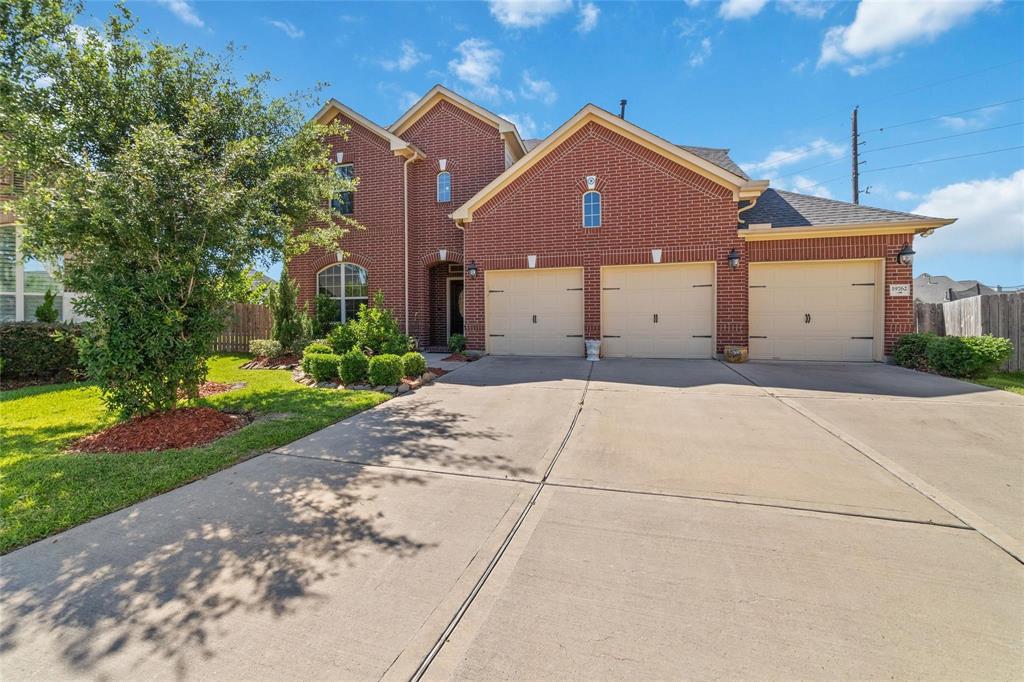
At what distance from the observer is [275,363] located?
428 inches

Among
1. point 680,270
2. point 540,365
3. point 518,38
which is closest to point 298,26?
point 518,38

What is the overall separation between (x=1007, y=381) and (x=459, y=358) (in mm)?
11383

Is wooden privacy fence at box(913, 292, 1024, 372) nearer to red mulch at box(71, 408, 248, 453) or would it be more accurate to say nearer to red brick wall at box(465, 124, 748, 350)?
red brick wall at box(465, 124, 748, 350)

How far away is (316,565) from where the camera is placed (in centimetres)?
259

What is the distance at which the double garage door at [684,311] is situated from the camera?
10195 mm

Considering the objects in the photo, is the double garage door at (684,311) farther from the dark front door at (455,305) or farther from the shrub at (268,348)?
the shrub at (268,348)

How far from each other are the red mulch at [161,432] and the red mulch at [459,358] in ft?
19.3

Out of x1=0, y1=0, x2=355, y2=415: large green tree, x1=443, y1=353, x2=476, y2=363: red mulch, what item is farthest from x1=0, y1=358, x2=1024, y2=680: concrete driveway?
x1=443, y1=353, x2=476, y2=363: red mulch

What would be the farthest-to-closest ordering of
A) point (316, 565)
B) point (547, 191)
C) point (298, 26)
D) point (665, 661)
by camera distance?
point (547, 191) → point (298, 26) → point (316, 565) → point (665, 661)

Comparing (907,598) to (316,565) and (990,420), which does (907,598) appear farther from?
(990,420)

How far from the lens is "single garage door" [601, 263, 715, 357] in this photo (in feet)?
35.1

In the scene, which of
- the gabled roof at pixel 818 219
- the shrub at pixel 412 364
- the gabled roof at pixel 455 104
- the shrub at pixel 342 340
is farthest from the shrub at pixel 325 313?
the gabled roof at pixel 818 219

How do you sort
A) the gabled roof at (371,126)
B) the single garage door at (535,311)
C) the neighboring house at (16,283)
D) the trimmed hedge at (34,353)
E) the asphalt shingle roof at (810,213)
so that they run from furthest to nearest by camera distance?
the gabled roof at (371,126)
the single garage door at (535,311)
the neighboring house at (16,283)
the asphalt shingle roof at (810,213)
the trimmed hedge at (34,353)

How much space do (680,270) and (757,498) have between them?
834cm
